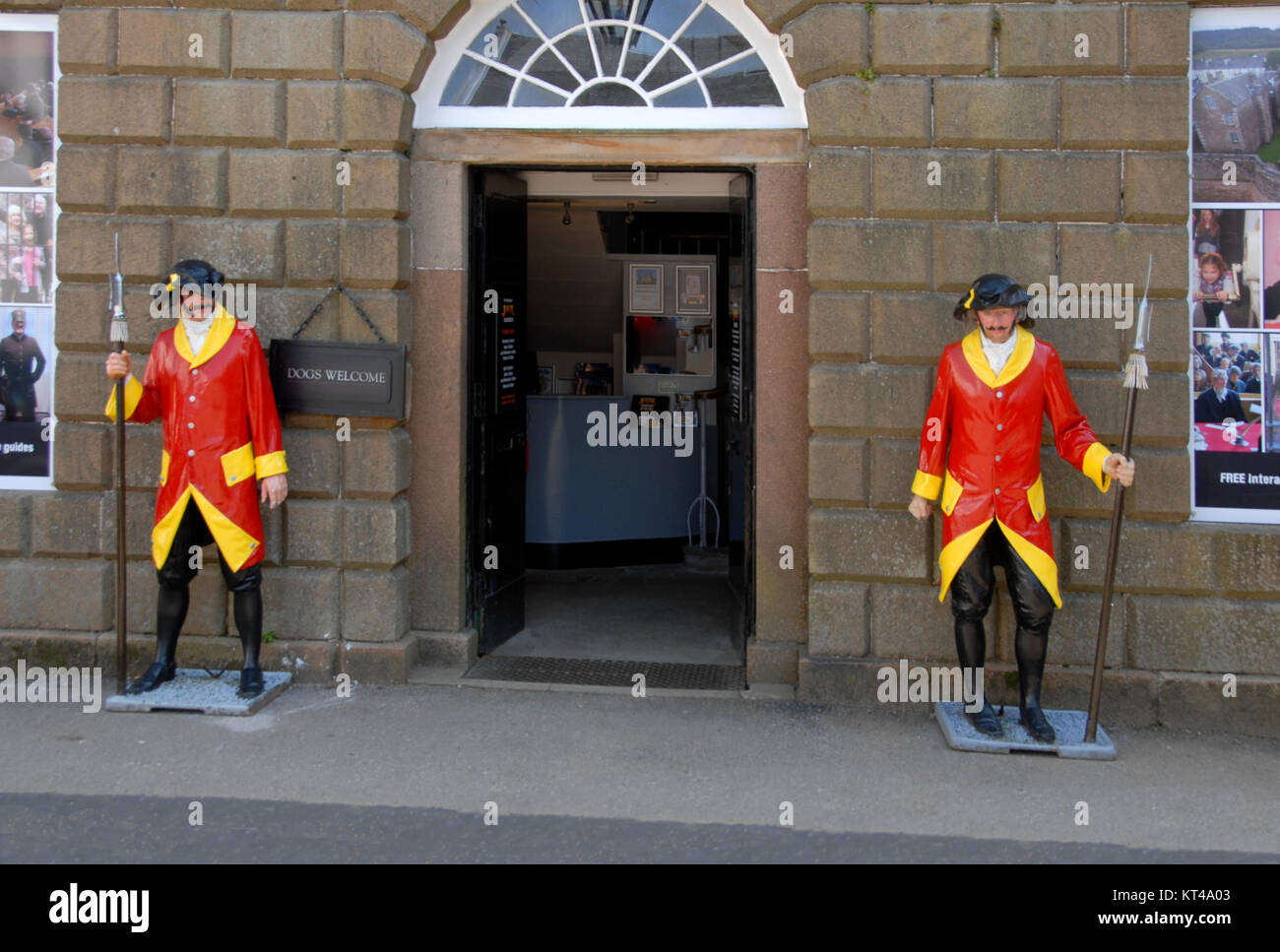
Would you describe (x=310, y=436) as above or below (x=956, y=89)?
below

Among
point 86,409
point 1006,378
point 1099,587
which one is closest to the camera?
point 1006,378

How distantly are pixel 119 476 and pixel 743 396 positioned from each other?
3.30 metres

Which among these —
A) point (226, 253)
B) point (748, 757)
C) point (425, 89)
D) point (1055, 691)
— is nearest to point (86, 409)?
point (226, 253)

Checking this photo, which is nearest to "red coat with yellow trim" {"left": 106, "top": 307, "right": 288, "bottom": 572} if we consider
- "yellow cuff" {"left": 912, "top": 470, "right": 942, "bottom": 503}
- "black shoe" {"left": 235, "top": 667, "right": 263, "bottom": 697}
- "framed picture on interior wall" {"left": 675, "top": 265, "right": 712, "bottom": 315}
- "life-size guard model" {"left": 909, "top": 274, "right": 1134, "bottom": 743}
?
"black shoe" {"left": 235, "top": 667, "right": 263, "bottom": 697}

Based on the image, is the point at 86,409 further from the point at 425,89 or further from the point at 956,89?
the point at 956,89

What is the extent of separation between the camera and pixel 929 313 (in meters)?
6.33

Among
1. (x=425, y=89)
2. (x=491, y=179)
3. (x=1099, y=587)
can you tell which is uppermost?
(x=425, y=89)

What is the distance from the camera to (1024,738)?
586 cm

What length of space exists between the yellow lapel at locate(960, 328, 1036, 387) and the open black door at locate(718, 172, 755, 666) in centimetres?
136

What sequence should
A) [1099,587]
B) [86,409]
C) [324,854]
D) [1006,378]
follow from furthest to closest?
[86,409] < [1099,587] < [1006,378] < [324,854]

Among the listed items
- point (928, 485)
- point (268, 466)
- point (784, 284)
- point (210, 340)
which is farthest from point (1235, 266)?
point (210, 340)

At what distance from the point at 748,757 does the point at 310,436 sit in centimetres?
286

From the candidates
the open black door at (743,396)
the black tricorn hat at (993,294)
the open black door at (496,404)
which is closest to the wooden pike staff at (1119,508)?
the black tricorn hat at (993,294)

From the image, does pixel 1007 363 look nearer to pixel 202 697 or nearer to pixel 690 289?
pixel 202 697
